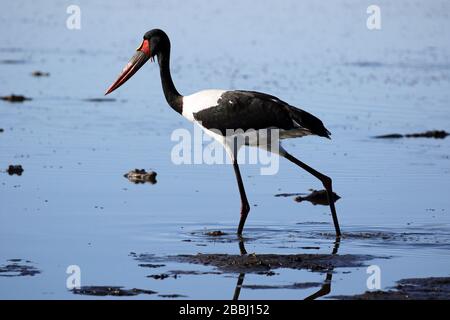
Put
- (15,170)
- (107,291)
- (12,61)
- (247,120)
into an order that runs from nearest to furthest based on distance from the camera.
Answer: (107,291) → (247,120) → (15,170) → (12,61)

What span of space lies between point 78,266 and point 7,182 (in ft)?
11.9

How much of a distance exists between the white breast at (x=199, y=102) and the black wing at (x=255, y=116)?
0.14ft

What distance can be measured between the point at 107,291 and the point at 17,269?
97 cm

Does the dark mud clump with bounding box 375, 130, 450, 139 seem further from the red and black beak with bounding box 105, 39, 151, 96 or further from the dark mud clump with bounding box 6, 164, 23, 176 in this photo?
the dark mud clump with bounding box 6, 164, 23, 176

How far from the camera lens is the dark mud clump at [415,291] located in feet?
25.7

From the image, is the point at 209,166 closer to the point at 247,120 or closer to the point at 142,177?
the point at 142,177

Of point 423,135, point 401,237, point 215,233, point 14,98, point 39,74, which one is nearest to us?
point 401,237

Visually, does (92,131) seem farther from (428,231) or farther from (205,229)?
(428,231)

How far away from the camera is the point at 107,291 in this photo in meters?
7.92

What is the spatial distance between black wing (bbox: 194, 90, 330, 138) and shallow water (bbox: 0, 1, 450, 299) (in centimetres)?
92

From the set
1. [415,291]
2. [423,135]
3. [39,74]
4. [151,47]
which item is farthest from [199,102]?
[39,74]

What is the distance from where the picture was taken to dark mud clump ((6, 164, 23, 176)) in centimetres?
1251

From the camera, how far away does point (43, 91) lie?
18.8m
